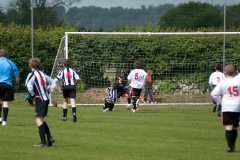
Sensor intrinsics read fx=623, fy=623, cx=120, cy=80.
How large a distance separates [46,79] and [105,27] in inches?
826

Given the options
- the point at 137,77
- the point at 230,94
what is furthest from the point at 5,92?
the point at 230,94

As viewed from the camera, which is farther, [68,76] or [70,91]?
[70,91]

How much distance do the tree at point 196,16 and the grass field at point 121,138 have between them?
8.84 metres

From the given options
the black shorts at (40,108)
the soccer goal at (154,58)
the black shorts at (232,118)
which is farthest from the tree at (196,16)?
the black shorts at (40,108)

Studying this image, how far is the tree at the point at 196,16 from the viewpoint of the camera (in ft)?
96.6

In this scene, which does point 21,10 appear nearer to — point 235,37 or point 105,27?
point 105,27

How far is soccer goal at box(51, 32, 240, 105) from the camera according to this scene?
2735 centimetres

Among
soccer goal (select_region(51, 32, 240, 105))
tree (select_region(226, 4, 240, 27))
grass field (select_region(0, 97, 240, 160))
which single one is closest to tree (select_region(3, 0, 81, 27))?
soccer goal (select_region(51, 32, 240, 105))

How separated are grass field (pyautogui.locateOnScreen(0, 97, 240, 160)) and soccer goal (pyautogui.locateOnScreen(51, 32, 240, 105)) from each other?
5729 millimetres

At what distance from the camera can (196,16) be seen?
29688 millimetres

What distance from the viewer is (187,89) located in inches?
1084

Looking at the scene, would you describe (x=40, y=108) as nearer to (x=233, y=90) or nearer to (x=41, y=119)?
(x=41, y=119)

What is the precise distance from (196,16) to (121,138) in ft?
54.3

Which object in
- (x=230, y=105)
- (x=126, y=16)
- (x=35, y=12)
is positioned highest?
(x=126, y=16)
